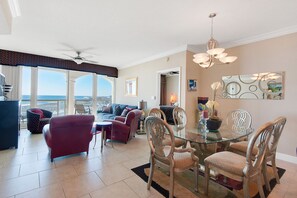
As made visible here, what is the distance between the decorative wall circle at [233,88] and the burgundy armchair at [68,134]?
3.42 m

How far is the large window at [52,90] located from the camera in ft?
18.9

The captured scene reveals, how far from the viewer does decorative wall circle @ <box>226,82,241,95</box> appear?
146 inches

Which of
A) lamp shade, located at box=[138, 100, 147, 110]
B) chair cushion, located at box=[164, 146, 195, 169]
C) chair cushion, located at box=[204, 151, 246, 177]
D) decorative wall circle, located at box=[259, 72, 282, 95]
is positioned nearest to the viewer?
chair cushion, located at box=[204, 151, 246, 177]

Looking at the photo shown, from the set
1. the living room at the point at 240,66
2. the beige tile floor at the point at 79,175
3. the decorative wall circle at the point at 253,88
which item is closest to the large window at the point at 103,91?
the living room at the point at 240,66

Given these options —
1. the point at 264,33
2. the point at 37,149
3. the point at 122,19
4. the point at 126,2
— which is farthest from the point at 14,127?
the point at 264,33

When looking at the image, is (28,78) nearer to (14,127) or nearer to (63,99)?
(63,99)

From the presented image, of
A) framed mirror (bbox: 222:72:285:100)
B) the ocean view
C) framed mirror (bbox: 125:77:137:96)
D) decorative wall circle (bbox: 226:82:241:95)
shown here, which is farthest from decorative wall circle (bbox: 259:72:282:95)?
the ocean view

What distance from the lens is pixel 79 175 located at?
2.34 metres

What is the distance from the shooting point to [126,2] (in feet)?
7.52

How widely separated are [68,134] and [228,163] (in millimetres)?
2675

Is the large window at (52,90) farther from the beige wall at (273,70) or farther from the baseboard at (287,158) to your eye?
the baseboard at (287,158)

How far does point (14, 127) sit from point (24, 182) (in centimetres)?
184

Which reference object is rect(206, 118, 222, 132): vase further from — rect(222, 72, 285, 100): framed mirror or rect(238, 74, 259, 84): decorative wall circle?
rect(238, 74, 259, 84): decorative wall circle

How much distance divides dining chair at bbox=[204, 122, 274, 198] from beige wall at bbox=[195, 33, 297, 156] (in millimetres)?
1965
